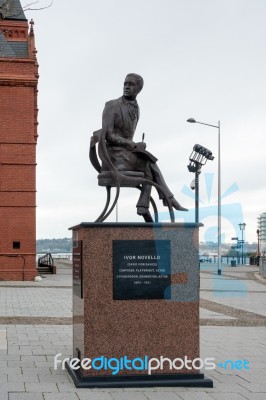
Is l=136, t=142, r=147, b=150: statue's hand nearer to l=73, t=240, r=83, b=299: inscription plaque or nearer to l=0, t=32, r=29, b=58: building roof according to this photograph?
l=73, t=240, r=83, b=299: inscription plaque

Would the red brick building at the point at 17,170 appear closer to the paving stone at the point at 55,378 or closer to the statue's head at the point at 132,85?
the paving stone at the point at 55,378

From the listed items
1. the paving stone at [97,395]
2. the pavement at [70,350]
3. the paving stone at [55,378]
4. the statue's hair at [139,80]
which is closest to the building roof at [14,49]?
the pavement at [70,350]

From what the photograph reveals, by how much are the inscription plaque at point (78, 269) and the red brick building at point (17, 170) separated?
2155 cm

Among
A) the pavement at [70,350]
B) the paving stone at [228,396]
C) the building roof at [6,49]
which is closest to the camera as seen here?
the paving stone at [228,396]

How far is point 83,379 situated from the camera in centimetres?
816

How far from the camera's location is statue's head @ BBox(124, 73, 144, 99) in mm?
9242

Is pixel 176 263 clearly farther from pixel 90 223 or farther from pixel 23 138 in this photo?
pixel 23 138

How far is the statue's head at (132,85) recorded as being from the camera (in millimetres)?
9242

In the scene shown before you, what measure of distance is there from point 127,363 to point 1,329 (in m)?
5.74

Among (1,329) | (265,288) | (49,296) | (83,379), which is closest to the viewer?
(83,379)

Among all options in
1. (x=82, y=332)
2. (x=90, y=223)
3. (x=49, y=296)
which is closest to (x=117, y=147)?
(x=90, y=223)

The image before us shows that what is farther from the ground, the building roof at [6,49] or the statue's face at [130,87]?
the building roof at [6,49]

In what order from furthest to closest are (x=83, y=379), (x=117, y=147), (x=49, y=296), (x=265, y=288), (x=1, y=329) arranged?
(x=265, y=288) → (x=49, y=296) → (x=1, y=329) → (x=117, y=147) → (x=83, y=379)

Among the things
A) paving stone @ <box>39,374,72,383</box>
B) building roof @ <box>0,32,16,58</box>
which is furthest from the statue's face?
building roof @ <box>0,32,16,58</box>
